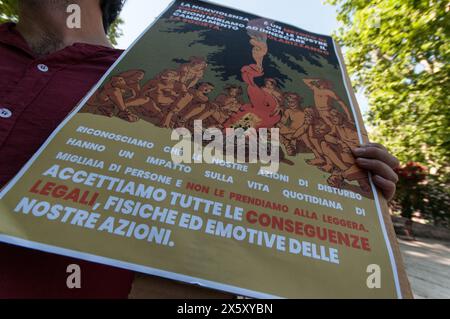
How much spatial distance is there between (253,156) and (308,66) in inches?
20.7

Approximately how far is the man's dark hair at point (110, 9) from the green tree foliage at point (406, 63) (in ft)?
13.4

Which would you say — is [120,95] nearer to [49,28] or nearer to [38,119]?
[38,119]

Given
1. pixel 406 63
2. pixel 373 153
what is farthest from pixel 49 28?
pixel 406 63

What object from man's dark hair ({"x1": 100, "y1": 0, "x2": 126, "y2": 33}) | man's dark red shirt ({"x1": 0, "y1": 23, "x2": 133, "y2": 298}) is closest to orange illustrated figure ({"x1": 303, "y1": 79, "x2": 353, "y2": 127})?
man's dark red shirt ({"x1": 0, "y1": 23, "x2": 133, "y2": 298})

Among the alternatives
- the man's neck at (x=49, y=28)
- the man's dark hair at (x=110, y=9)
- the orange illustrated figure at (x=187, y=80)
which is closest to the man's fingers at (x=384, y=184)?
the orange illustrated figure at (x=187, y=80)

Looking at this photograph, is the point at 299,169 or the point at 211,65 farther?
the point at 211,65

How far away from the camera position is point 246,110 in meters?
0.90

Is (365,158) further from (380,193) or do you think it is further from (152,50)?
(152,50)

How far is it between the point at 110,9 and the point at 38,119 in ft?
3.57

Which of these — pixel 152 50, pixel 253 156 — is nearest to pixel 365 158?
pixel 253 156

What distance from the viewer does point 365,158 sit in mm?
836

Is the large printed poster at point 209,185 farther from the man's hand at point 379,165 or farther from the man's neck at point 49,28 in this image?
the man's neck at point 49,28

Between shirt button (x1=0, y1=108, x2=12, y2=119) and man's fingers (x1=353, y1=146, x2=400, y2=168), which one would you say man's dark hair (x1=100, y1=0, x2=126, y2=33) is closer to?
shirt button (x1=0, y1=108, x2=12, y2=119)

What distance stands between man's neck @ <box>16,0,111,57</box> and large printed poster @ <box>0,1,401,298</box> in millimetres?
499
